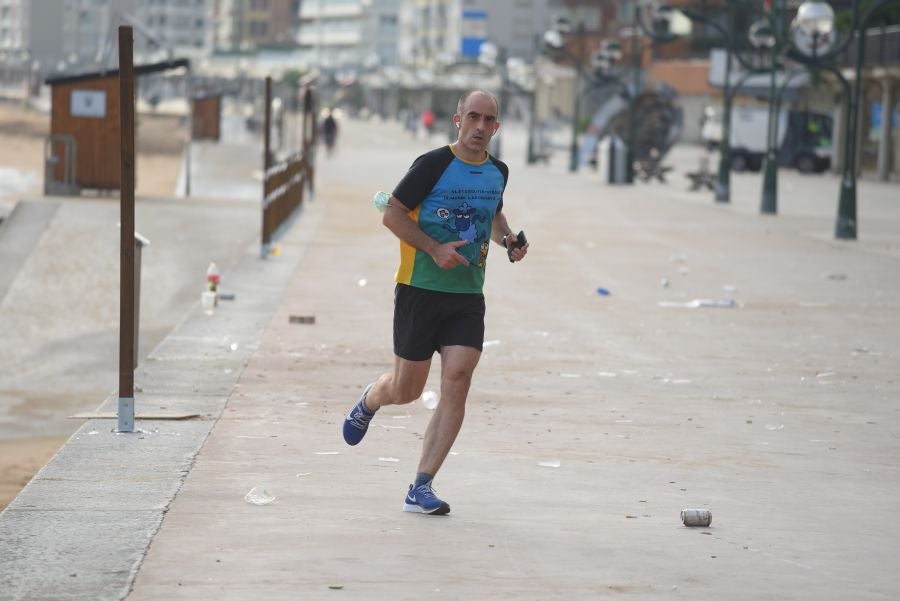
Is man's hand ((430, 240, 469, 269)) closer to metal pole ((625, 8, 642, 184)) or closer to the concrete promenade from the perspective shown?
the concrete promenade

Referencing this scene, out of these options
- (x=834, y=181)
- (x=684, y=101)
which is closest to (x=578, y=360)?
(x=834, y=181)

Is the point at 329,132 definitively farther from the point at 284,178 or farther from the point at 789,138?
the point at 284,178

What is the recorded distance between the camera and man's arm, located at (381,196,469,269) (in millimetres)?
7375

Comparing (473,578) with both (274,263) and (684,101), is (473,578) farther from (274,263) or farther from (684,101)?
(684,101)

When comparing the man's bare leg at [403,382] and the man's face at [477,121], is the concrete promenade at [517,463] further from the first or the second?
the man's face at [477,121]

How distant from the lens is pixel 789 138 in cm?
6359

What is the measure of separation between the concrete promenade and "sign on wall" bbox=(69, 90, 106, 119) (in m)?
14.7

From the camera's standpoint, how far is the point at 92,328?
17.7m

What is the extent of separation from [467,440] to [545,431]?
543 mm

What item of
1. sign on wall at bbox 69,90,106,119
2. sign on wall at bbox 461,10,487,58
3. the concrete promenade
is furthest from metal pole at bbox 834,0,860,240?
sign on wall at bbox 461,10,487,58

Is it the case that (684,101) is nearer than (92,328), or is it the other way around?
(92,328)

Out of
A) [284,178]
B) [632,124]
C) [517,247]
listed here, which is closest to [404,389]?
[517,247]

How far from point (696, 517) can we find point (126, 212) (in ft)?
10.1

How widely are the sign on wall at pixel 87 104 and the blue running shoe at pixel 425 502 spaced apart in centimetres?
2589
